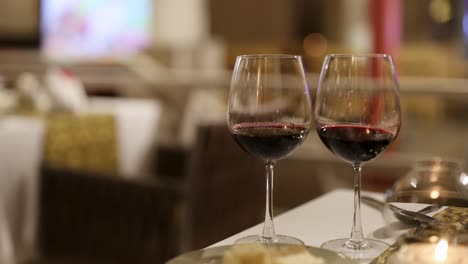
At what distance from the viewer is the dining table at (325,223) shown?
758mm

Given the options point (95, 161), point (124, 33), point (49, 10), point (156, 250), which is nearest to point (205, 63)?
point (124, 33)

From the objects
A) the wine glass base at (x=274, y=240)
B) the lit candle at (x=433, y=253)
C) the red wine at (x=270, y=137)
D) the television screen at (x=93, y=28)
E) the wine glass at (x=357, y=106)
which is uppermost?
the television screen at (x=93, y=28)

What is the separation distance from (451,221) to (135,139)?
230cm

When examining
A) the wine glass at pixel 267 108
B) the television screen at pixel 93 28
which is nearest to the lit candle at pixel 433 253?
the wine glass at pixel 267 108

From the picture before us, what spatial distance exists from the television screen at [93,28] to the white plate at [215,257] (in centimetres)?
469

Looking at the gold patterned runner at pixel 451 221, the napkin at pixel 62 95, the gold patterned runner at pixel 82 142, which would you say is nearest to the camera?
the gold patterned runner at pixel 451 221

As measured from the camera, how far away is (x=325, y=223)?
0.83m

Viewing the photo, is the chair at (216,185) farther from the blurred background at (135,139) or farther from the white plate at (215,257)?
the white plate at (215,257)

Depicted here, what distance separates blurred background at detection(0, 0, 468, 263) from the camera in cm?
219

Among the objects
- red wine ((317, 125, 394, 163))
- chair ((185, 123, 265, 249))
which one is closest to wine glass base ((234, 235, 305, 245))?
red wine ((317, 125, 394, 163))

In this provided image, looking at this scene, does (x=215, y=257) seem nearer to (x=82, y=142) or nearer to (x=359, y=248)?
(x=359, y=248)

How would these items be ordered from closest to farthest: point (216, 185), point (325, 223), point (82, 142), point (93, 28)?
1. point (325, 223)
2. point (216, 185)
3. point (82, 142)
4. point (93, 28)

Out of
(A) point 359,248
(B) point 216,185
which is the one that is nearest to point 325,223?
(A) point 359,248

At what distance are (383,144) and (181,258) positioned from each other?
284 millimetres
